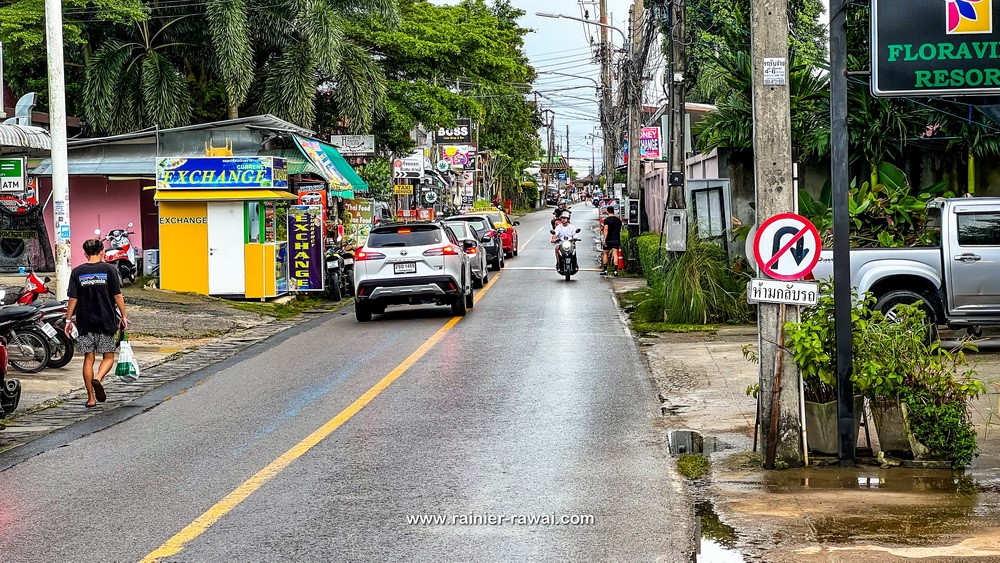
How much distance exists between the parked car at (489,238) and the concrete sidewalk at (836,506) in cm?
2322

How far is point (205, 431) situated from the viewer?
10430 millimetres

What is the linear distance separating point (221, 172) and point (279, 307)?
9.77 feet

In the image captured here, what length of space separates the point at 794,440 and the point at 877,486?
801 millimetres

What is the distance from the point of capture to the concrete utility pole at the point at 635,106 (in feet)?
109

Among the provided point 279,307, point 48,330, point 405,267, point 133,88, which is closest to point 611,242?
point 279,307

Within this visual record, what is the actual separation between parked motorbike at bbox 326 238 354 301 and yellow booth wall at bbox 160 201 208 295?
2924mm

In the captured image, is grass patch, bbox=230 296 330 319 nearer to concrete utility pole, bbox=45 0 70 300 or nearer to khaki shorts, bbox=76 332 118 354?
concrete utility pole, bbox=45 0 70 300

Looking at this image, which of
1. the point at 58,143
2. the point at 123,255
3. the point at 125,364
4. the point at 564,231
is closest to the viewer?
the point at 125,364

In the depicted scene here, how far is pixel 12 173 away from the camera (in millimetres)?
17312

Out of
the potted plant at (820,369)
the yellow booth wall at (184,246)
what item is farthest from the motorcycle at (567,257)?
the potted plant at (820,369)

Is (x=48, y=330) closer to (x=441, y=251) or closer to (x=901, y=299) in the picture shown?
(x=441, y=251)

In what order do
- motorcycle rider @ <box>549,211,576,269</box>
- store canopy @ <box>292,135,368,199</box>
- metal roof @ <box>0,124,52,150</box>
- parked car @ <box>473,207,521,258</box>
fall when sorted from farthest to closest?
parked car @ <box>473,207,521,258</box> → motorcycle rider @ <box>549,211,576,269</box> → store canopy @ <box>292,135,368,199</box> → metal roof @ <box>0,124,52,150</box>

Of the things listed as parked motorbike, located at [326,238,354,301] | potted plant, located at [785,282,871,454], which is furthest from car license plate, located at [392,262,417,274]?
potted plant, located at [785,282,871,454]

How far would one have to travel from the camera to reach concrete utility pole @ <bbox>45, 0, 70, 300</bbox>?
17672mm
